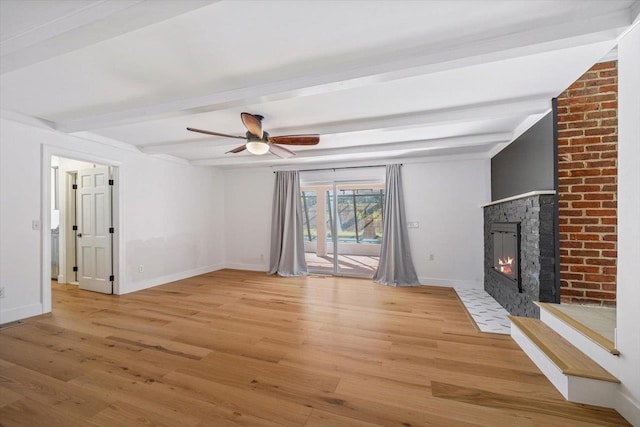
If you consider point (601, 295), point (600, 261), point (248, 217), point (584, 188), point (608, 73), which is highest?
point (608, 73)

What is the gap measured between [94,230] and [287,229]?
11.0ft

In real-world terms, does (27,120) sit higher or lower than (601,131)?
higher

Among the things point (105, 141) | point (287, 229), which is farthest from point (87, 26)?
point (287, 229)

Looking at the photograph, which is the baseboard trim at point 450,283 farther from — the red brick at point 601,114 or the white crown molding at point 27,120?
→ the white crown molding at point 27,120

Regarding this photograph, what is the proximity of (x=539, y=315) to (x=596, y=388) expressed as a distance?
3.33ft

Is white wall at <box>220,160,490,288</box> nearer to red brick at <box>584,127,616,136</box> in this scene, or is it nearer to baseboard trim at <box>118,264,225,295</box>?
red brick at <box>584,127,616,136</box>

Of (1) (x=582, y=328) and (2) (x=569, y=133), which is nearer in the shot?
(1) (x=582, y=328)

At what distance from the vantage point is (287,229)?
5.71 meters

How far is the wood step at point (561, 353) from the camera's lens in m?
1.75

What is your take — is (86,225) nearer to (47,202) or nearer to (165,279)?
(47,202)

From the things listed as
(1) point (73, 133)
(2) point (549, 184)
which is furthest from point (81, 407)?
(2) point (549, 184)

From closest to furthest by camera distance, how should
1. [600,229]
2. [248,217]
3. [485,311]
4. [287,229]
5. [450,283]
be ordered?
1. [600,229]
2. [485,311]
3. [450,283]
4. [287,229]
5. [248,217]

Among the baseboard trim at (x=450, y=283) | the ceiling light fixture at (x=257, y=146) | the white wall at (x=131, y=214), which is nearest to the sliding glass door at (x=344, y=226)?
the baseboard trim at (x=450, y=283)

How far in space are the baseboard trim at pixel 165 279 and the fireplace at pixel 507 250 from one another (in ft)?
18.1
